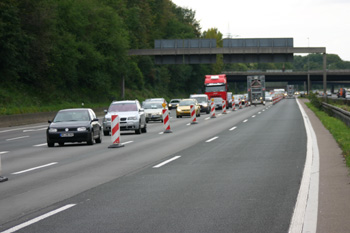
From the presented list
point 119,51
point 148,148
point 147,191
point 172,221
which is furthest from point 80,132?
point 119,51

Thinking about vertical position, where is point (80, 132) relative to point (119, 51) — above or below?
below

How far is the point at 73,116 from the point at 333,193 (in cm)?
1419

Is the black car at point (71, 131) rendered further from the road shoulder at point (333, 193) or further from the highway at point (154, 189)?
the road shoulder at point (333, 193)

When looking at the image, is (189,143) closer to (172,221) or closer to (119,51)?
(172,221)

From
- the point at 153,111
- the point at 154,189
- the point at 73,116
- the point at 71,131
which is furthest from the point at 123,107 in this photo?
the point at 154,189

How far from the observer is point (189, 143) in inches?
813

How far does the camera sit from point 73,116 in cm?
2191

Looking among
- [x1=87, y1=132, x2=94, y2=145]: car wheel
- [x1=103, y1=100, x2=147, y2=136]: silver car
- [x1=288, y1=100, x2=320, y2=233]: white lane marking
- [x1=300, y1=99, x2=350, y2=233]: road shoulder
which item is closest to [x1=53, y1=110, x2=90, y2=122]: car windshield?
[x1=87, y1=132, x2=94, y2=145]: car wheel

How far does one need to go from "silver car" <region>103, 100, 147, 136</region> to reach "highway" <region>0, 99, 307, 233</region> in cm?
844

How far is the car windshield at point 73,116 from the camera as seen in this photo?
21.7 metres

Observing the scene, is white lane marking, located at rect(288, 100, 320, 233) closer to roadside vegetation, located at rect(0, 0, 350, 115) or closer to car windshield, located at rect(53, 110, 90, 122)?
car windshield, located at rect(53, 110, 90, 122)

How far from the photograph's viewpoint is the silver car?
26875 millimetres

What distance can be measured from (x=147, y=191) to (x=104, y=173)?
2.96m

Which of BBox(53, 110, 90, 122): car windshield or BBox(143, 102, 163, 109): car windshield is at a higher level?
BBox(53, 110, 90, 122): car windshield
